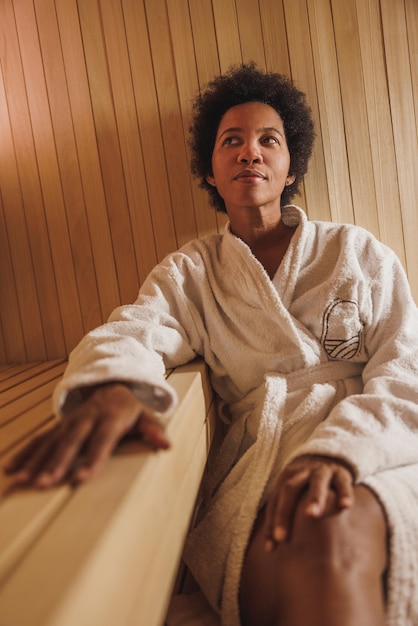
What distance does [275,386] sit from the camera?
1281 millimetres

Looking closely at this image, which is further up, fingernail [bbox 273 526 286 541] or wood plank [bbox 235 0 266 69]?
wood plank [bbox 235 0 266 69]

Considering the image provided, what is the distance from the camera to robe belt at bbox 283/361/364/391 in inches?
51.7

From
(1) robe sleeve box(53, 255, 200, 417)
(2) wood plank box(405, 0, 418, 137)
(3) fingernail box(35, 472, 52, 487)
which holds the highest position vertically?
(2) wood plank box(405, 0, 418, 137)

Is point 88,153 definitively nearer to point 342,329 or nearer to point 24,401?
point 24,401

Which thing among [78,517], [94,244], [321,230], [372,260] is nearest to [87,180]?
[94,244]

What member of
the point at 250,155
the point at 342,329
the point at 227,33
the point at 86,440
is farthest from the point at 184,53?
the point at 86,440

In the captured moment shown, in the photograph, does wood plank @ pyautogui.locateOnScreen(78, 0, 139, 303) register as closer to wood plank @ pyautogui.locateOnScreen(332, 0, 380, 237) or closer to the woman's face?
the woman's face

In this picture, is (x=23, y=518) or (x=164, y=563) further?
(x=164, y=563)

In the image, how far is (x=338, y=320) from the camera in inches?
52.1

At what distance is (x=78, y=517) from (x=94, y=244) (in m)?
1.57

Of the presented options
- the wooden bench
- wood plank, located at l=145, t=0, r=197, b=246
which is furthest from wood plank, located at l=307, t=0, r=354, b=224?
Answer: the wooden bench

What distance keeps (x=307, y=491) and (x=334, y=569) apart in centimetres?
13

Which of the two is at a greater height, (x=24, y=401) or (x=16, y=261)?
(x=16, y=261)

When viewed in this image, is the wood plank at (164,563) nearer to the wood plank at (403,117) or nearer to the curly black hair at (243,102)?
the curly black hair at (243,102)
